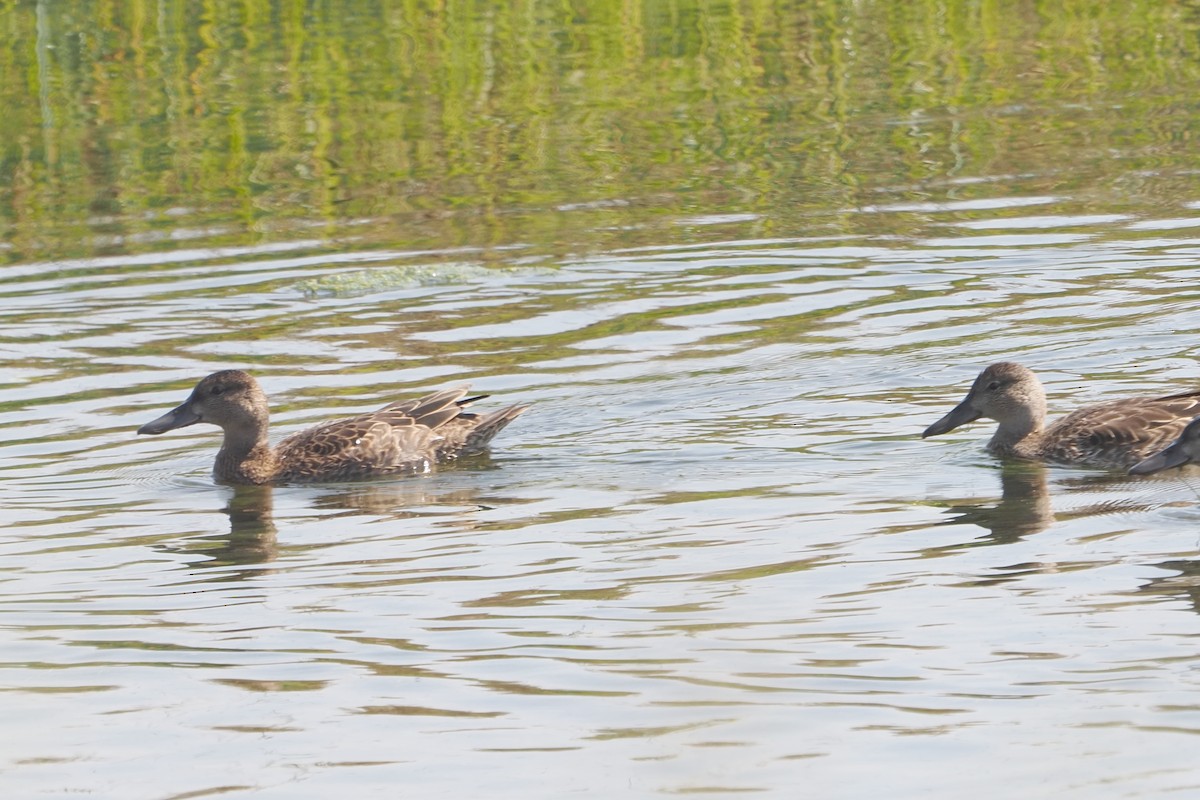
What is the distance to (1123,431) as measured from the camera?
10.4m

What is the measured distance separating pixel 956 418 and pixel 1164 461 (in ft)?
4.01

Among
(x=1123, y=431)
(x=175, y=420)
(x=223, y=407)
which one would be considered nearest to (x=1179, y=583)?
(x=1123, y=431)

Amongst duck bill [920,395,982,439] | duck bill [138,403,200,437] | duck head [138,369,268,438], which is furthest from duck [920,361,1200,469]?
duck bill [138,403,200,437]

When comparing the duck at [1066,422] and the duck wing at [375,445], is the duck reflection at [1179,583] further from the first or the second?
the duck wing at [375,445]

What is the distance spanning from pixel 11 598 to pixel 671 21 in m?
16.9

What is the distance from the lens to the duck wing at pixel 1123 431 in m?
10.3

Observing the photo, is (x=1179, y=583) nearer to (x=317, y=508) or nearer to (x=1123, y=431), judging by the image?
(x=1123, y=431)

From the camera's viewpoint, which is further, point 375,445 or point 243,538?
point 375,445

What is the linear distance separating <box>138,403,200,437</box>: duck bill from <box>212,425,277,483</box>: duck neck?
23 centimetres

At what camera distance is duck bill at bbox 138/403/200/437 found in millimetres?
11469

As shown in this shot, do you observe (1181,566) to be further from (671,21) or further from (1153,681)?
(671,21)

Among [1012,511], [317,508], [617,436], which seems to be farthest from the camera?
[617,436]

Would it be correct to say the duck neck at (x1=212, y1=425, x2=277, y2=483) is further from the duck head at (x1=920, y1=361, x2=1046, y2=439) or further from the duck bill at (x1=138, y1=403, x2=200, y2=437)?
the duck head at (x1=920, y1=361, x2=1046, y2=439)

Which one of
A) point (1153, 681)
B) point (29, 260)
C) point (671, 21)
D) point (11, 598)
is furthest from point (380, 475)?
point (671, 21)
